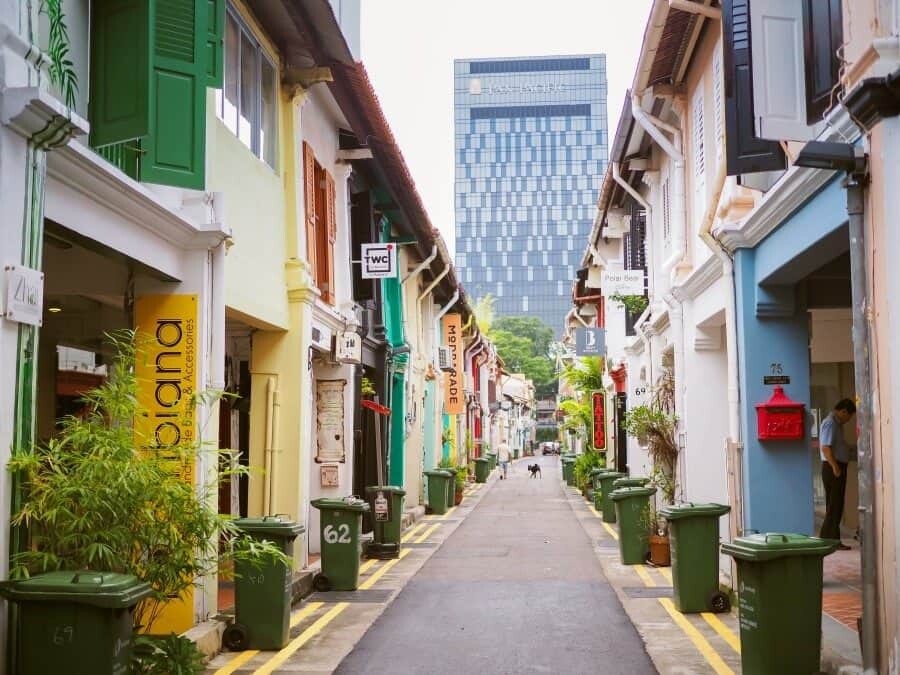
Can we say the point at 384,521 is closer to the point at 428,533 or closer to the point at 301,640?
the point at 428,533

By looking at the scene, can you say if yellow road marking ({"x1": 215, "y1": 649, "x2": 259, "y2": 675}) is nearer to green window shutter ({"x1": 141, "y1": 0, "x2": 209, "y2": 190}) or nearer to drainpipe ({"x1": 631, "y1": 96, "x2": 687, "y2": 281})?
green window shutter ({"x1": 141, "y1": 0, "x2": 209, "y2": 190})

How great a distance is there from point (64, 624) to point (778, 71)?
5.96 m

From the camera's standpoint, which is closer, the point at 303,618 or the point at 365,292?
the point at 303,618

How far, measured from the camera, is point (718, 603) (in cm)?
1006

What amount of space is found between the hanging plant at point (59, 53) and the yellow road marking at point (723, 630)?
6.54 meters

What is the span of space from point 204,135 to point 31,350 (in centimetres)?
276

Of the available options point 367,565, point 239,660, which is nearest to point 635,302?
point 367,565

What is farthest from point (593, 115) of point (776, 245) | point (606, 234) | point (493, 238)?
point (776, 245)

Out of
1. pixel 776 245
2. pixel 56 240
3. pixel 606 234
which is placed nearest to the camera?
pixel 56 240

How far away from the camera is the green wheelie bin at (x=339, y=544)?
1173 centimetres

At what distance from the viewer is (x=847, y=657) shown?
280 inches

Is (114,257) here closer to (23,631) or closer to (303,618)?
(23,631)

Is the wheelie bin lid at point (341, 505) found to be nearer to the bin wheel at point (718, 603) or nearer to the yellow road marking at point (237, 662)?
the yellow road marking at point (237, 662)

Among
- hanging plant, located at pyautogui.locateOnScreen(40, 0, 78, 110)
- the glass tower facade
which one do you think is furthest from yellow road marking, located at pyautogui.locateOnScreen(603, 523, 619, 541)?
the glass tower facade
